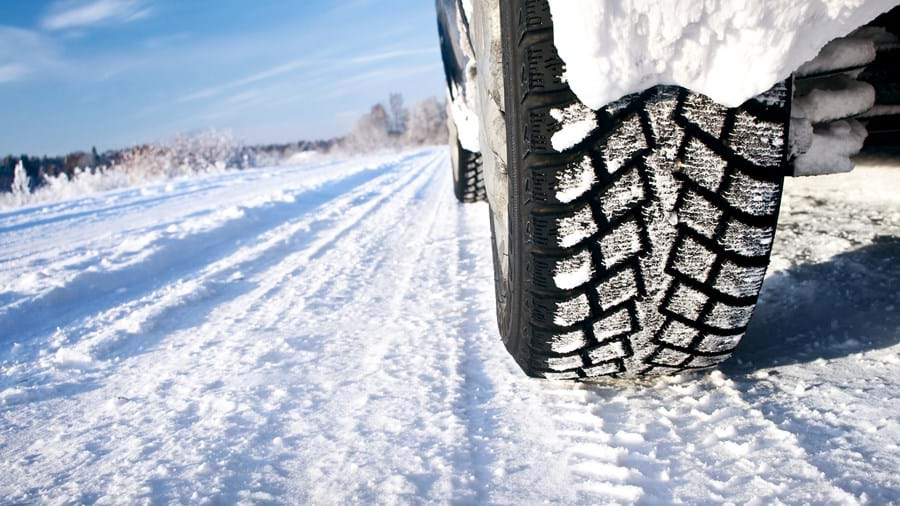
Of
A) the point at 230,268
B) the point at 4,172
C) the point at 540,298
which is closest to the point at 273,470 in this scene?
the point at 540,298

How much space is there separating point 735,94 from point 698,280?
0.33 metres

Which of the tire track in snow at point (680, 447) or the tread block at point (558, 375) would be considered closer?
the tire track in snow at point (680, 447)

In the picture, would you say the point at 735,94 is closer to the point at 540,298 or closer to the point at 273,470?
the point at 540,298

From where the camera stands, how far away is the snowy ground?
0.94 m

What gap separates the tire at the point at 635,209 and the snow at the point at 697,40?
38 mm

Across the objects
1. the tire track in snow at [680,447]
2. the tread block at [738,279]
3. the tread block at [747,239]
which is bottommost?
the tire track in snow at [680,447]

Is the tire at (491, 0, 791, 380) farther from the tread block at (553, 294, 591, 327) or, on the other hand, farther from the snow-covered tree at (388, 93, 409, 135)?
the snow-covered tree at (388, 93, 409, 135)

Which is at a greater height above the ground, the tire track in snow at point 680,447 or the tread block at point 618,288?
the tread block at point 618,288

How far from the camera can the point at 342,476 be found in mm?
1007

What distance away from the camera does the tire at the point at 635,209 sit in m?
0.93

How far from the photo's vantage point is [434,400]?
4.18ft

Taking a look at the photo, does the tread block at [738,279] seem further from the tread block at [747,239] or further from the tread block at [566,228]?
the tread block at [566,228]

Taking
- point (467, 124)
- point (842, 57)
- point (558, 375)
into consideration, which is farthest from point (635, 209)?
point (467, 124)

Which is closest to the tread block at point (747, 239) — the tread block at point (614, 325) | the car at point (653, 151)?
the car at point (653, 151)
